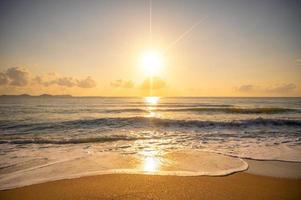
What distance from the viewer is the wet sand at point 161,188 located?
160 inches

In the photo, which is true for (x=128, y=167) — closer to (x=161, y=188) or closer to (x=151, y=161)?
(x=151, y=161)

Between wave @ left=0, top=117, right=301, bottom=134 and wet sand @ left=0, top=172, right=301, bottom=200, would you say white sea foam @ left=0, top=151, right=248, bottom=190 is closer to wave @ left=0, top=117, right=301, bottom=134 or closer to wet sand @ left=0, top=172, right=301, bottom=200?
wet sand @ left=0, top=172, right=301, bottom=200

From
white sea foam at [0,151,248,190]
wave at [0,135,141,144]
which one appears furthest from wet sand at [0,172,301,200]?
wave at [0,135,141,144]

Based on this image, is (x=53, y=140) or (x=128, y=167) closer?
(x=128, y=167)

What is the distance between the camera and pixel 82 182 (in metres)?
4.73

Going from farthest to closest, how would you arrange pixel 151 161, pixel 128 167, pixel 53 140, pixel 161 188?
1. pixel 53 140
2. pixel 151 161
3. pixel 128 167
4. pixel 161 188

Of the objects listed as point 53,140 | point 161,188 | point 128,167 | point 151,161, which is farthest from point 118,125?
point 161,188

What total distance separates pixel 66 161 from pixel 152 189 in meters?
3.58

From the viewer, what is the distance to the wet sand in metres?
4.06

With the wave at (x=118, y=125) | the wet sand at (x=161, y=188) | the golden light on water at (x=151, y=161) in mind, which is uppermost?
the wet sand at (x=161, y=188)

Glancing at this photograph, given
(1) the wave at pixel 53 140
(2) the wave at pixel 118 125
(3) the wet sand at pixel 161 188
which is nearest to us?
(3) the wet sand at pixel 161 188

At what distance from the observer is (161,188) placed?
4.34m

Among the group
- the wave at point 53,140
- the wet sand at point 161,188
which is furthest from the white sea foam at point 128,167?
the wave at point 53,140

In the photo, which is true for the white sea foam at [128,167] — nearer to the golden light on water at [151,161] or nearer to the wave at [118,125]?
the golden light on water at [151,161]
